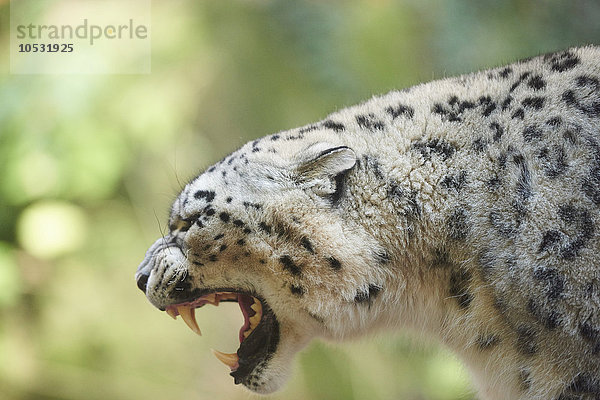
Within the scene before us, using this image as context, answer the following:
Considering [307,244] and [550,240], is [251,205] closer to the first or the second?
[307,244]

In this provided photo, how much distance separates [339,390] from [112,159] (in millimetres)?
2516

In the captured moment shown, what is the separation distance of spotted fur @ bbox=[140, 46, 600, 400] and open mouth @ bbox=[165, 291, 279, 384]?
0.04 m

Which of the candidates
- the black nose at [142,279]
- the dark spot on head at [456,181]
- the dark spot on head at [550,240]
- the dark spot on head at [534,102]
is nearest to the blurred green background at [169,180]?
the black nose at [142,279]

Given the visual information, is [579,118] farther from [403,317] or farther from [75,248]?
[75,248]

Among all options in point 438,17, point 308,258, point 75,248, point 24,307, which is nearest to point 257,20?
point 438,17

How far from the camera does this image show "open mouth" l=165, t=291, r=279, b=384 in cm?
247

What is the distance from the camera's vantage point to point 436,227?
212 cm

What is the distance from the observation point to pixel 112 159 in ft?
16.4

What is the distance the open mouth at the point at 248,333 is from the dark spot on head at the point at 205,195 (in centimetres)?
35

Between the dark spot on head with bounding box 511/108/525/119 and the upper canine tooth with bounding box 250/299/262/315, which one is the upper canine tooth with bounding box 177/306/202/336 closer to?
the upper canine tooth with bounding box 250/299/262/315

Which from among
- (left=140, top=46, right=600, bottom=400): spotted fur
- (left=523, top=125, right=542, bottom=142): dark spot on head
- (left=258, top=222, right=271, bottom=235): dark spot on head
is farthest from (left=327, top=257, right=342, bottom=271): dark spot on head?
(left=523, top=125, right=542, bottom=142): dark spot on head

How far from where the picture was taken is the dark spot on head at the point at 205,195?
7.65 feet

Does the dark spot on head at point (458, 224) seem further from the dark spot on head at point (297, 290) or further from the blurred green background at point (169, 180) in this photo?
the blurred green background at point (169, 180)

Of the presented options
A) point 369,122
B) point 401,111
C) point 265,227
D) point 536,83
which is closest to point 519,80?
point 536,83
